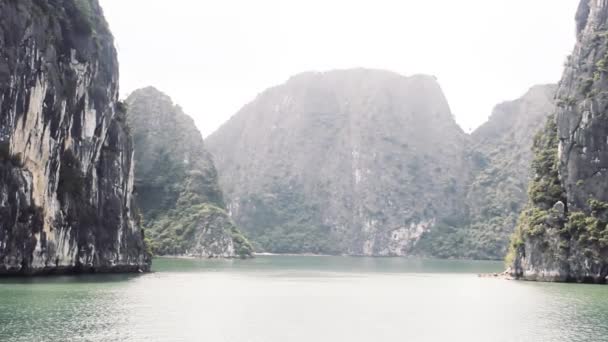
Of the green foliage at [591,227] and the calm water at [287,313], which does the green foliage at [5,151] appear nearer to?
the calm water at [287,313]

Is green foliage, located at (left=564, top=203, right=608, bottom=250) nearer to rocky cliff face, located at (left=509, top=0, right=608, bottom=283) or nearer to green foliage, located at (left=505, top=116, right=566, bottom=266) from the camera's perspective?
rocky cliff face, located at (left=509, top=0, right=608, bottom=283)

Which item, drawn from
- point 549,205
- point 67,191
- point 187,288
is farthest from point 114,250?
point 549,205

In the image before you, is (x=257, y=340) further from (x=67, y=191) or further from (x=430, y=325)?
(x=67, y=191)

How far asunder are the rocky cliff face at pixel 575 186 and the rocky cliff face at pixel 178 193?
92726 millimetres

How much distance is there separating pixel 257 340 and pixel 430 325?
1140cm

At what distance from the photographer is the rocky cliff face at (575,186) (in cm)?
7062

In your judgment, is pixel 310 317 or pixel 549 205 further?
pixel 549 205

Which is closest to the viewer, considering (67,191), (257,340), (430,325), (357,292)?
(257,340)

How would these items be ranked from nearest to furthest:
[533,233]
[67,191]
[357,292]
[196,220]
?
[357,292] < [67,191] < [533,233] < [196,220]

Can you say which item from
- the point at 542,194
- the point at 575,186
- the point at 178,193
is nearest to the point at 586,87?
the point at 575,186

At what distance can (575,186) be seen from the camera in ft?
244

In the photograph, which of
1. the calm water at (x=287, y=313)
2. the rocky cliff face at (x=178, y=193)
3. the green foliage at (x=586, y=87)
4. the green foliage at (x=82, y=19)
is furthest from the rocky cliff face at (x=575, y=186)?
the rocky cliff face at (x=178, y=193)

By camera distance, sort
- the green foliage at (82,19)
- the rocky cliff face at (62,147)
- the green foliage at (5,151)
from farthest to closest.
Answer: the green foliage at (82,19), the rocky cliff face at (62,147), the green foliage at (5,151)

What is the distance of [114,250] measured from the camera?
80500mm
